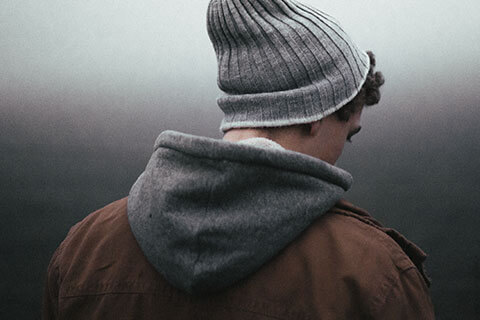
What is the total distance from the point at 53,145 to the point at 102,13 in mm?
473

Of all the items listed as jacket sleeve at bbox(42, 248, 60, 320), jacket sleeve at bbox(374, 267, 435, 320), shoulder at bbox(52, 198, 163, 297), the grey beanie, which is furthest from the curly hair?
jacket sleeve at bbox(42, 248, 60, 320)

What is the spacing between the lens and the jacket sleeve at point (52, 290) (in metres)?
0.62

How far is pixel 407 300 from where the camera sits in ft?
1.61

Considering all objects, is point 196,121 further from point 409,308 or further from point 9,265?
point 409,308

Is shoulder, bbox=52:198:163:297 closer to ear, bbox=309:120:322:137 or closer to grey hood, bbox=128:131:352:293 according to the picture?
grey hood, bbox=128:131:352:293

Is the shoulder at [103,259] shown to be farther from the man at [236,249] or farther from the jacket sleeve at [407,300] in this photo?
the jacket sleeve at [407,300]

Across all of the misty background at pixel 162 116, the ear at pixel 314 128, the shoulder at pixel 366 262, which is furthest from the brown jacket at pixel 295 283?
the misty background at pixel 162 116

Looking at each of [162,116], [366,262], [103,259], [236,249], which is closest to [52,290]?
[103,259]

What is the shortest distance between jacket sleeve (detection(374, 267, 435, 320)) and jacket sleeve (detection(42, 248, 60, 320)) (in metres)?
0.45

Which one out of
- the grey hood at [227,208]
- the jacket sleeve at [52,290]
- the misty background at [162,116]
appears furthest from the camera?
the misty background at [162,116]

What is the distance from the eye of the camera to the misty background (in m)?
1.35

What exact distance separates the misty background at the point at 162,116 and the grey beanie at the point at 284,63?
2.41ft

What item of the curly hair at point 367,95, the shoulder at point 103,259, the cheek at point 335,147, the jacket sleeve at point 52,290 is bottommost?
the jacket sleeve at point 52,290

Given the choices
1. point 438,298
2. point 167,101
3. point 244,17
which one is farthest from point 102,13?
point 438,298
